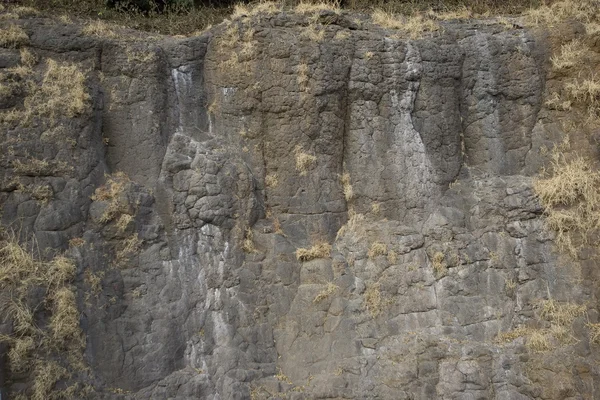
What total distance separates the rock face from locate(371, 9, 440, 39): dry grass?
277 millimetres

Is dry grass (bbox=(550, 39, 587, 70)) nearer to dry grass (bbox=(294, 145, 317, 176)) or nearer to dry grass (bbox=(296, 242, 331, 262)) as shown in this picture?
dry grass (bbox=(294, 145, 317, 176))

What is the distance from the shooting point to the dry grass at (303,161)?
8969 mm

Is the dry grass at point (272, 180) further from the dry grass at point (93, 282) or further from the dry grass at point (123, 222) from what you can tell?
the dry grass at point (93, 282)

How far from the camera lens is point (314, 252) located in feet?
28.4

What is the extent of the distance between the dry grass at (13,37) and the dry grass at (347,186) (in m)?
6.12

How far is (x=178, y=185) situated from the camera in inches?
336

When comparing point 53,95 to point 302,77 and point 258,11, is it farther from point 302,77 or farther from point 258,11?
point 302,77

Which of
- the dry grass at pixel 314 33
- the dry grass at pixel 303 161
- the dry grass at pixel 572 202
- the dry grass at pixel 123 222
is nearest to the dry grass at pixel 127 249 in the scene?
the dry grass at pixel 123 222

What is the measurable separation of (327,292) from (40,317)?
14.8ft

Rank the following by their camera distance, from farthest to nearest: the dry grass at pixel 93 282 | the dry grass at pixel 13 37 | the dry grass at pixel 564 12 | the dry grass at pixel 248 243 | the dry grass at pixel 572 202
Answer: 1. the dry grass at pixel 564 12
2. the dry grass at pixel 248 243
3. the dry grass at pixel 572 202
4. the dry grass at pixel 13 37
5. the dry grass at pixel 93 282

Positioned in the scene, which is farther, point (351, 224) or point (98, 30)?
point (351, 224)

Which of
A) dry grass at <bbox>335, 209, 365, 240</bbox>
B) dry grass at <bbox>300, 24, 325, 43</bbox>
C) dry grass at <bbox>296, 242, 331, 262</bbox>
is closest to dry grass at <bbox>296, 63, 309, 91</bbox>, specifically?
dry grass at <bbox>300, 24, 325, 43</bbox>

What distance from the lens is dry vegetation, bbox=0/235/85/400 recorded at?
6672 millimetres

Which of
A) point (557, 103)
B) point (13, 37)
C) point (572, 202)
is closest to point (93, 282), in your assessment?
point (13, 37)
